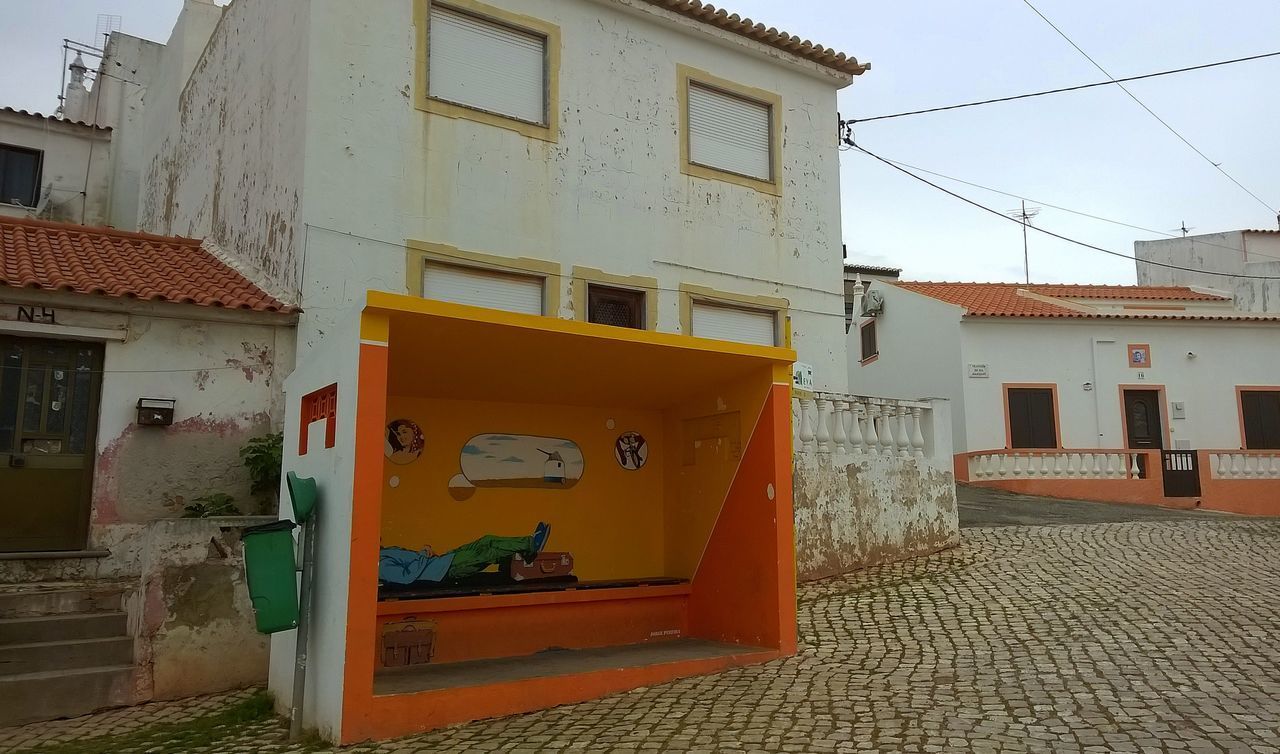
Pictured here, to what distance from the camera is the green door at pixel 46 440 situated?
8188 millimetres

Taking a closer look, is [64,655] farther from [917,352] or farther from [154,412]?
[917,352]

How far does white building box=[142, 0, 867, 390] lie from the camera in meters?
9.98

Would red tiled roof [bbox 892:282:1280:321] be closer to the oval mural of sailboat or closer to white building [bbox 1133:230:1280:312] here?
white building [bbox 1133:230:1280:312]

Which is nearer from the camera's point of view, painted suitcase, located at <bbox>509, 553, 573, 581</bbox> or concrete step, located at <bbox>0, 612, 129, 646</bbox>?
concrete step, located at <bbox>0, 612, 129, 646</bbox>

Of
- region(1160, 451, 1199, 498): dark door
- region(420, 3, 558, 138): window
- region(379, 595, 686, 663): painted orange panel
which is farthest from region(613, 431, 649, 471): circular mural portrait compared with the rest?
region(1160, 451, 1199, 498): dark door

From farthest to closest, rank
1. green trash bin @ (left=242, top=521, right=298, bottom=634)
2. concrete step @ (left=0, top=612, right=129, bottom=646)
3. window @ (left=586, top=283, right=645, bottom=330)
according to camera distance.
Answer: window @ (left=586, top=283, right=645, bottom=330) < concrete step @ (left=0, top=612, right=129, bottom=646) < green trash bin @ (left=242, top=521, right=298, bottom=634)

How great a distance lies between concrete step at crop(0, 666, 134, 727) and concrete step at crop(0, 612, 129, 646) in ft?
1.28

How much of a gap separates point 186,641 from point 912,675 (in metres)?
5.41

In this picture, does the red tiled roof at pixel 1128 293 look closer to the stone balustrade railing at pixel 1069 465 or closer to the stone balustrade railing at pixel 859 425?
the stone balustrade railing at pixel 1069 465

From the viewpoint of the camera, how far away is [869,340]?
25719 mm

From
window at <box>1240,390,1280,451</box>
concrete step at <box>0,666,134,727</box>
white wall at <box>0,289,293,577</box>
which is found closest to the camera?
concrete step at <box>0,666,134,727</box>

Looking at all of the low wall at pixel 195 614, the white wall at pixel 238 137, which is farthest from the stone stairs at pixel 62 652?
the white wall at pixel 238 137

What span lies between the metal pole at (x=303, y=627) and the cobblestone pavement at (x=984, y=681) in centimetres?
17

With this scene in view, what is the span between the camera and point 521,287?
10.9 metres
